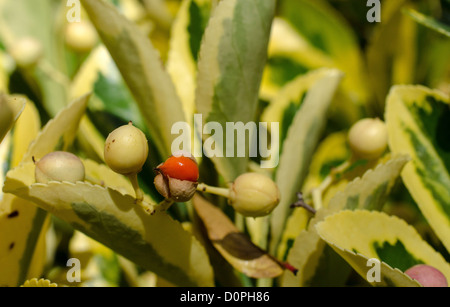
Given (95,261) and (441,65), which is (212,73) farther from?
(441,65)

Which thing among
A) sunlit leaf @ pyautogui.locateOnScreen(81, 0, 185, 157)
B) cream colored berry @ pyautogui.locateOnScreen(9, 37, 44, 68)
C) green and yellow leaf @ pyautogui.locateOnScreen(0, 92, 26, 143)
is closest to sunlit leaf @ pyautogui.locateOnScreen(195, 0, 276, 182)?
sunlit leaf @ pyautogui.locateOnScreen(81, 0, 185, 157)

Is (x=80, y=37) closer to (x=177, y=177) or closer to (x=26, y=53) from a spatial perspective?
(x=26, y=53)

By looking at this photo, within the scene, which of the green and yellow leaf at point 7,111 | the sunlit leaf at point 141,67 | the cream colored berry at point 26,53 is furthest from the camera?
the cream colored berry at point 26,53

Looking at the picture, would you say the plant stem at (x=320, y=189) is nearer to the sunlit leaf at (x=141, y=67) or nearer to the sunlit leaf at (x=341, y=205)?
the sunlit leaf at (x=341, y=205)

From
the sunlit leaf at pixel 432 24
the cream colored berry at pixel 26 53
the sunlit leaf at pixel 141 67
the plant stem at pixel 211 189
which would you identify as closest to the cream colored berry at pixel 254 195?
the plant stem at pixel 211 189

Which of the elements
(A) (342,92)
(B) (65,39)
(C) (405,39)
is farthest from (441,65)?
(B) (65,39)

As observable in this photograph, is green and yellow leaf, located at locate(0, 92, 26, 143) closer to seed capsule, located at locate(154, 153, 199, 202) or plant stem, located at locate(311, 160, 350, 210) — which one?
seed capsule, located at locate(154, 153, 199, 202)
